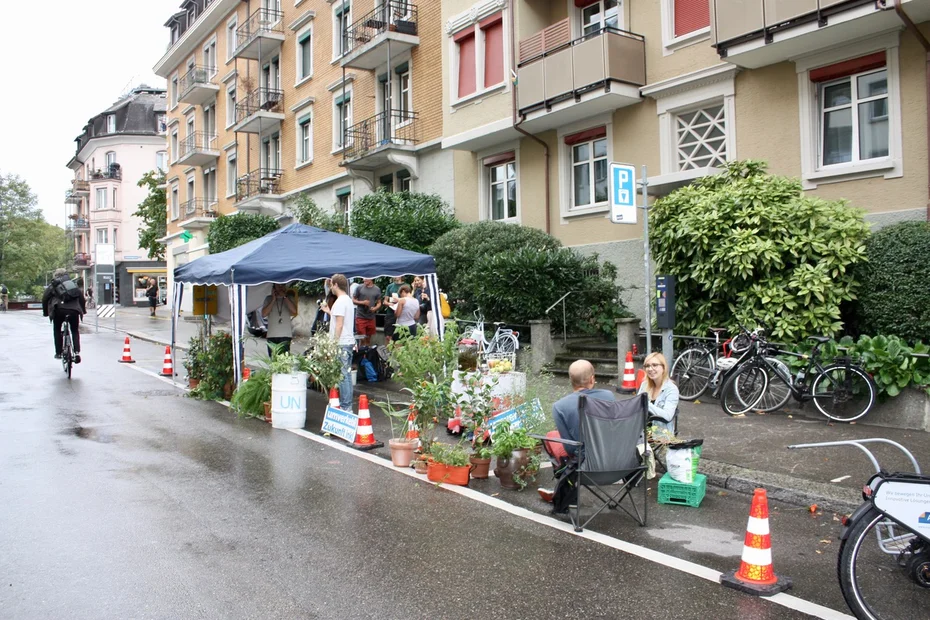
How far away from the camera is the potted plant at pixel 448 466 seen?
696 cm

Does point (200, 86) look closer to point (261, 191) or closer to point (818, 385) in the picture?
point (261, 191)

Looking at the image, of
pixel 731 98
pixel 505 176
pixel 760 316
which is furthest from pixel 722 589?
pixel 505 176

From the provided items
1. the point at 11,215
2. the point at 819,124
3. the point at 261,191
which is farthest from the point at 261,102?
the point at 11,215

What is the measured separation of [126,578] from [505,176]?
16006 mm

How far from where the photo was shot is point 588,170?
17234 mm

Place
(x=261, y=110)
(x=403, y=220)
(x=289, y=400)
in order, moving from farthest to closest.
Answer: (x=261, y=110) < (x=403, y=220) < (x=289, y=400)

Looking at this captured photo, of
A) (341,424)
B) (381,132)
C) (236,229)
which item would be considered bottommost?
(341,424)

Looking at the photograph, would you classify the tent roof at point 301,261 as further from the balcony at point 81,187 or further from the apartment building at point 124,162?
the balcony at point 81,187

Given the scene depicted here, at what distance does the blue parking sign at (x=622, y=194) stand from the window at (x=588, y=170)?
6267 millimetres

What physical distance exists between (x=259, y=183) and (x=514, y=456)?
26.9 m

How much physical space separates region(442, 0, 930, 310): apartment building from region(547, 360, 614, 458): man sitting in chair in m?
7.94

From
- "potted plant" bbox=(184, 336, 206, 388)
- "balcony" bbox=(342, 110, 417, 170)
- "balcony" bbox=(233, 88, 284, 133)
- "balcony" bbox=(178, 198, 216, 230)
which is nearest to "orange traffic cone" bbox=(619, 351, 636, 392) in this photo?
"potted plant" bbox=(184, 336, 206, 388)

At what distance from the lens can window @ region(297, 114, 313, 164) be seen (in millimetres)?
28683

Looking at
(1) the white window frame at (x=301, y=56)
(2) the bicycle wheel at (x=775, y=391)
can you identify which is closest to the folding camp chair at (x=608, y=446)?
(2) the bicycle wheel at (x=775, y=391)
